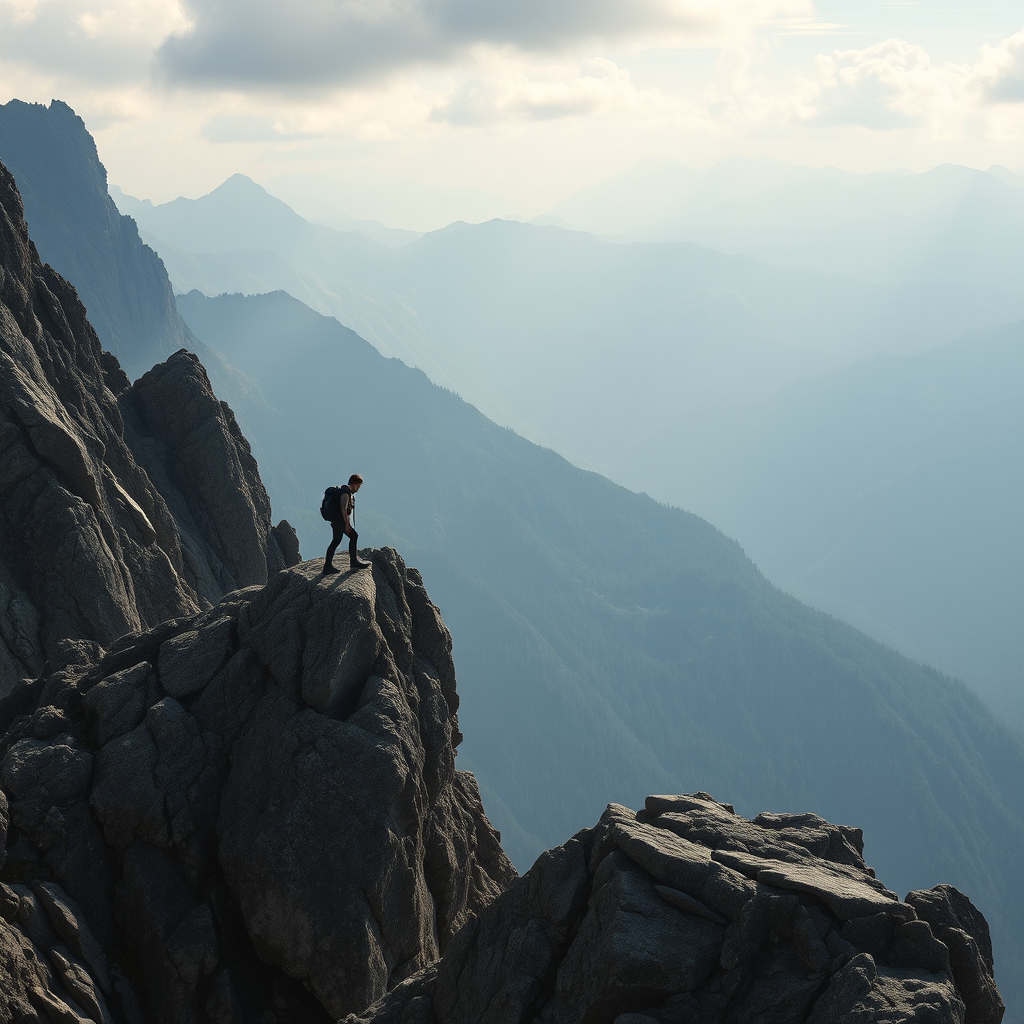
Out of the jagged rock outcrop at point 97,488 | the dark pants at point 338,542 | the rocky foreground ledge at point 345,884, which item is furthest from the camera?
the jagged rock outcrop at point 97,488

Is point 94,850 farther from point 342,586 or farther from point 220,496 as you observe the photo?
point 220,496

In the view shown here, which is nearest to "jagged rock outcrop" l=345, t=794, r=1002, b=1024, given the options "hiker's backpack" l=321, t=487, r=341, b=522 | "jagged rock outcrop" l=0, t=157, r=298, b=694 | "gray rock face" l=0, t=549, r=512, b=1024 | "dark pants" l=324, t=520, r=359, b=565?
"gray rock face" l=0, t=549, r=512, b=1024

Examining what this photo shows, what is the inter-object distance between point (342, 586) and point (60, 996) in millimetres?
12631

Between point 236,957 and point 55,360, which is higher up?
point 55,360

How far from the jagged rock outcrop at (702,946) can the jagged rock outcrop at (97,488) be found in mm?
19665

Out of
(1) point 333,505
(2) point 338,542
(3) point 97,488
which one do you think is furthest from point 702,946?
(3) point 97,488

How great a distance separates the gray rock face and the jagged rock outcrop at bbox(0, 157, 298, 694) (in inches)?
335

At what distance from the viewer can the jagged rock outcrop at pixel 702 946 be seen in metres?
17.1

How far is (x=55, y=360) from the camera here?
5119cm

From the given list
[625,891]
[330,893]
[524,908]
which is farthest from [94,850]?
[625,891]

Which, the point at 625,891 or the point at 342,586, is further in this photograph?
the point at 342,586

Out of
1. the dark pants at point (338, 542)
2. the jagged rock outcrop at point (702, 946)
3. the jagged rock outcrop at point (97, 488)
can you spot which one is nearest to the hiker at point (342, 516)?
the dark pants at point (338, 542)

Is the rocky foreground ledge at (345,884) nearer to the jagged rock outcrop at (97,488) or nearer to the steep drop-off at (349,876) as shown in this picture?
the steep drop-off at (349,876)

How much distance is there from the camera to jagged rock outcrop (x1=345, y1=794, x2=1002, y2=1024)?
56.0ft
